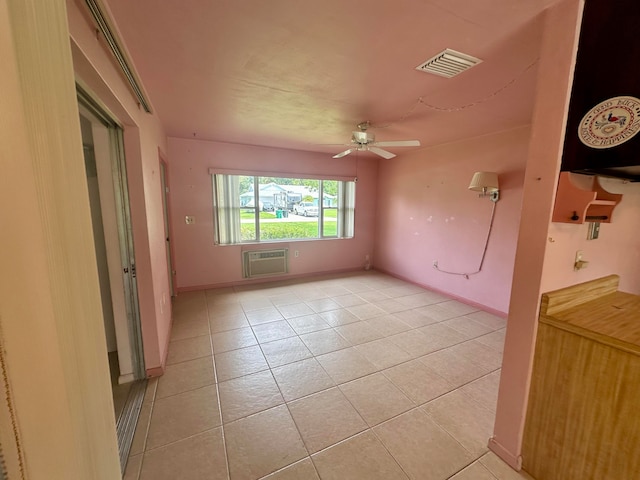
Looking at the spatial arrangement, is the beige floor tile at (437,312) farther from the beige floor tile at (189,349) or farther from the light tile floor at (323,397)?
the beige floor tile at (189,349)

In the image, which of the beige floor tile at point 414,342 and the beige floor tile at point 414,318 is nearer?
the beige floor tile at point 414,342

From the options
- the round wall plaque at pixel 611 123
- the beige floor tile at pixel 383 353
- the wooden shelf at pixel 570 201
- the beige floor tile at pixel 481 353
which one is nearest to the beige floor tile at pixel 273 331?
the beige floor tile at pixel 383 353

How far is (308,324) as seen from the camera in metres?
3.20

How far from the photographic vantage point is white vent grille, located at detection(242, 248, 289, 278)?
4.62 metres

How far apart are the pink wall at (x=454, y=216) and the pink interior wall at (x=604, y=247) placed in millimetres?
1509

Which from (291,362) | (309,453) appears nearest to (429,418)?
(309,453)

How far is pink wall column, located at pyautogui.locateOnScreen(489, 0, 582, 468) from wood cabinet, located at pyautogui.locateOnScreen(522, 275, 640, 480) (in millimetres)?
57

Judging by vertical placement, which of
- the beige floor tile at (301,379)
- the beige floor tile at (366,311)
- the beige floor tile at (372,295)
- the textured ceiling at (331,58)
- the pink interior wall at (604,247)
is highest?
the textured ceiling at (331,58)

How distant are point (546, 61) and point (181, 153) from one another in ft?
13.9

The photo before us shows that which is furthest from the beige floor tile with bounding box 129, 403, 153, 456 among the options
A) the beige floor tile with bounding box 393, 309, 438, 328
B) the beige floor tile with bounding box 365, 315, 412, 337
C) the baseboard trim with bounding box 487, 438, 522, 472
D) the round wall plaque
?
the round wall plaque

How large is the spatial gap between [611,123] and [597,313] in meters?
0.98

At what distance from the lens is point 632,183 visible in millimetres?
1540

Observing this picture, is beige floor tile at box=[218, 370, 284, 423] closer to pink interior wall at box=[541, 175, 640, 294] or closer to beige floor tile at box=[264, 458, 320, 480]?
beige floor tile at box=[264, 458, 320, 480]

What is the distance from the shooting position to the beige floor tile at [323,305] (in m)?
3.65
